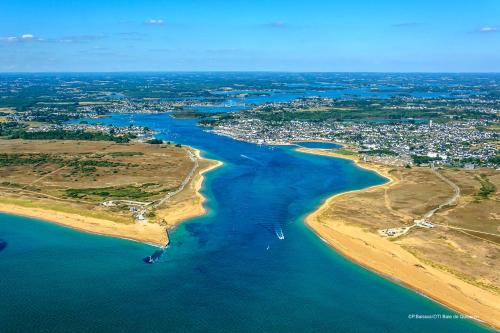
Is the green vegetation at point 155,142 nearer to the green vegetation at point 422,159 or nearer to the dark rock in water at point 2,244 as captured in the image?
the green vegetation at point 422,159

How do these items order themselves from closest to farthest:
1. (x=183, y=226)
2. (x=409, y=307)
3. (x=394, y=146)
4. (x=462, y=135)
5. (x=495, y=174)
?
(x=409, y=307)
(x=183, y=226)
(x=495, y=174)
(x=394, y=146)
(x=462, y=135)

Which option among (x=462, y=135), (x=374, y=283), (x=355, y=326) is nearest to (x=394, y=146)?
(x=462, y=135)

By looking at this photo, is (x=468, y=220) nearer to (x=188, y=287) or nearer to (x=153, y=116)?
(x=188, y=287)

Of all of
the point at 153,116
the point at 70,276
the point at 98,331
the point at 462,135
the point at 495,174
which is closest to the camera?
the point at 98,331

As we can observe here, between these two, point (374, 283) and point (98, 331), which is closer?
point (98, 331)

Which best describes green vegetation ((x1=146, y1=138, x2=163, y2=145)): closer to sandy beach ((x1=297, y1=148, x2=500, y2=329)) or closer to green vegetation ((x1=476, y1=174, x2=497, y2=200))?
sandy beach ((x1=297, y1=148, x2=500, y2=329))

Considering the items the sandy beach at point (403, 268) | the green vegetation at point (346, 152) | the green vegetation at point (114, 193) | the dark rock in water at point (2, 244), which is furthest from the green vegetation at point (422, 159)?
the dark rock in water at point (2, 244)

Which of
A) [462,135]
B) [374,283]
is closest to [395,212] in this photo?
[374,283]

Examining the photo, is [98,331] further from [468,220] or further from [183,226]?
[468,220]
